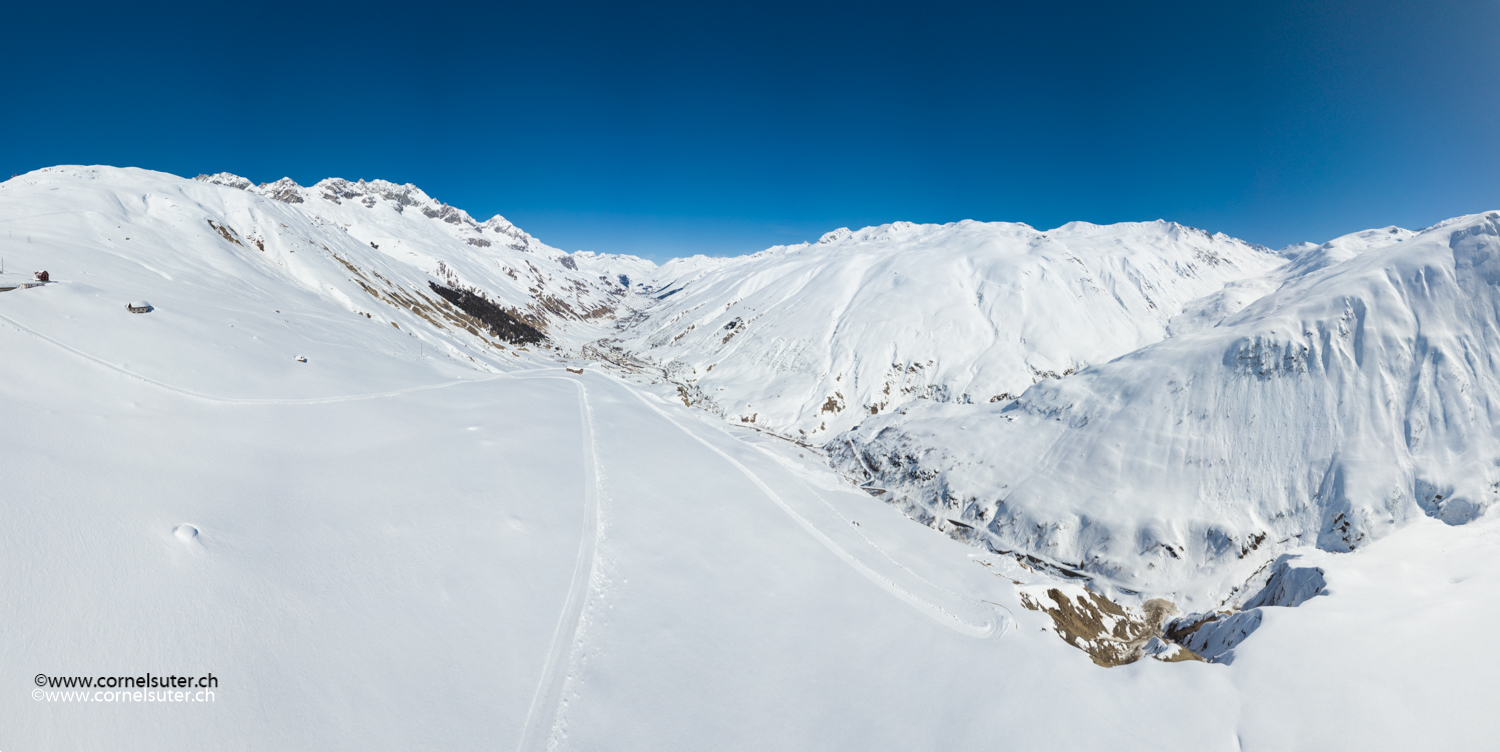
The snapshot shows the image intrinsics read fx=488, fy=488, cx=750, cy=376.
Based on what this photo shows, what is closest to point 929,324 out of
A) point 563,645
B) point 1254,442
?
point 1254,442

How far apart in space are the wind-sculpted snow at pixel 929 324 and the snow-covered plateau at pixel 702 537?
1149 inches

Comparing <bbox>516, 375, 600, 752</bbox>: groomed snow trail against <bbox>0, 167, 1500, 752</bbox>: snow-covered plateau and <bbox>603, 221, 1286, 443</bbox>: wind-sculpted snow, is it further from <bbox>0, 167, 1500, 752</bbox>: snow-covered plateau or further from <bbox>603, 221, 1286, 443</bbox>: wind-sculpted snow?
<bbox>603, 221, 1286, 443</bbox>: wind-sculpted snow

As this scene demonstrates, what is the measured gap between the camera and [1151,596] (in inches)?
1524

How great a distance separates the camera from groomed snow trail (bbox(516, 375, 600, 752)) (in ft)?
37.0

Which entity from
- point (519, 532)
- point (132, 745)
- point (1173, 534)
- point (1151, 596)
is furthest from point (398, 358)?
point (1173, 534)

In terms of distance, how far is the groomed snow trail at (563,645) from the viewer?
37.0 ft

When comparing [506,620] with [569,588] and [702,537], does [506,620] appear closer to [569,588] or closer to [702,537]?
[569,588]

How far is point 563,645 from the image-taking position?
13594 mm

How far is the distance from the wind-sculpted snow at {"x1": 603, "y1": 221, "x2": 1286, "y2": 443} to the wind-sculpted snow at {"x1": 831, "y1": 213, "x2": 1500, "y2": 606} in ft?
102

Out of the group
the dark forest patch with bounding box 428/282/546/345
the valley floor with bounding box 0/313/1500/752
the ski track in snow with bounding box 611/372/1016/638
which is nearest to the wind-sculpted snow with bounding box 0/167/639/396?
the valley floor with bounding box 0/313/1500/752

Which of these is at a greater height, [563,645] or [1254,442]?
[1254,442]

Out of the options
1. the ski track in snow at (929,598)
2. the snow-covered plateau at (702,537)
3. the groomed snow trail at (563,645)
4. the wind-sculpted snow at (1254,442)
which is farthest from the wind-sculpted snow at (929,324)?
the groomed snow trail at (563,645)

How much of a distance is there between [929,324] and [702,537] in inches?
3637

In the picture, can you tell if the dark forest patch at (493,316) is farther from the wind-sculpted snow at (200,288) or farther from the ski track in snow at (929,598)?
the ski track in snow at (929,598)
